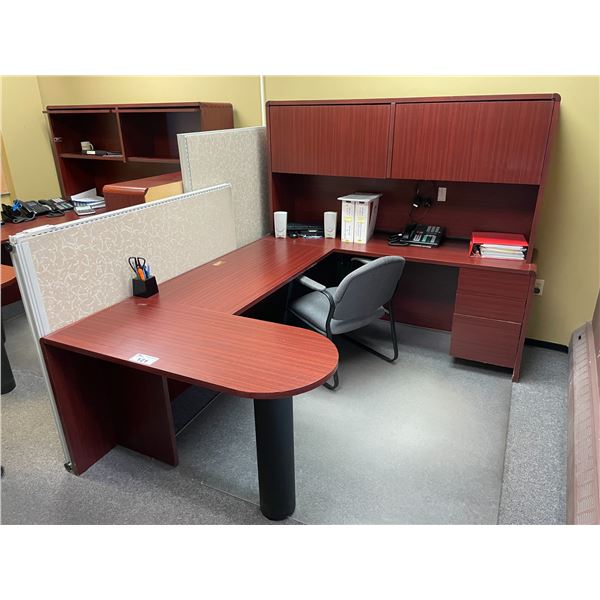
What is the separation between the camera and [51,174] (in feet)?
13.5

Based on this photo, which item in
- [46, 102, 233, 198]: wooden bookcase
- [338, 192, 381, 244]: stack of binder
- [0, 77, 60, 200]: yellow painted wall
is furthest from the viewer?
[0, 77, 60, 200]: yellow painted wall

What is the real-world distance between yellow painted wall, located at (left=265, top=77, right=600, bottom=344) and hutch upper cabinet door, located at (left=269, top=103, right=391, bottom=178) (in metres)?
0.36

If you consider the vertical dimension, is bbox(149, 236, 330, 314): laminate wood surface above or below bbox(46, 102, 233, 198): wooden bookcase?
below

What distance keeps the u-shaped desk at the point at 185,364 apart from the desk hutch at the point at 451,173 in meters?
0.27

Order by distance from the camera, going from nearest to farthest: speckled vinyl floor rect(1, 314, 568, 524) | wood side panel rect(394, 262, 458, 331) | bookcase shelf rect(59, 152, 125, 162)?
speckled vinyl floor rect(1, 314, 568, 524) < wood side panel rect(394, 262, 458, 331) < bookcase shelf rect(59, 152, 125, 162)

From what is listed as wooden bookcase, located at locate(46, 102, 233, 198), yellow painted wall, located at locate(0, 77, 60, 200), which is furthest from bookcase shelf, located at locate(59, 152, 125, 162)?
yellow painted wall, located at locate(0, 77, 60, 200)

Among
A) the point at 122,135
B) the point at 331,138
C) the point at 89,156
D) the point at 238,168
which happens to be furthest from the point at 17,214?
the point at 331,138

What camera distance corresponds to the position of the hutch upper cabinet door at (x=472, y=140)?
2.22 m

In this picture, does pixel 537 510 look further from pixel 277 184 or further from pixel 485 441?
pixel 277 184

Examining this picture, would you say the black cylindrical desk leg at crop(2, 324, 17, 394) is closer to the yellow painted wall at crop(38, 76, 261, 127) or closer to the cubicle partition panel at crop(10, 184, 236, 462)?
the cubicle partition panel at crop(10, 184, 236, 462)

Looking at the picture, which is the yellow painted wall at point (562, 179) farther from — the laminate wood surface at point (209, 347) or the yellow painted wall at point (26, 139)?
the yellow painted wall at point (26, 139)

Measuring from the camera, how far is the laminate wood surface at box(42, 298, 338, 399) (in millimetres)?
1393

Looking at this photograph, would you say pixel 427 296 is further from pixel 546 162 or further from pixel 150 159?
pixel 150 159

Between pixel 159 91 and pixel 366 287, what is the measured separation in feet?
8.05
